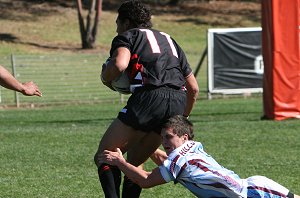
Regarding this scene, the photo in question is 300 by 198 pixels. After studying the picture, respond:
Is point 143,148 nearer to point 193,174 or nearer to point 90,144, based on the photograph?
point 193,174

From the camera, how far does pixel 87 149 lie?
1188 cm

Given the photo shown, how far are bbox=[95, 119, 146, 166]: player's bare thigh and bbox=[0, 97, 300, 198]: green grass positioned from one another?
183 cm

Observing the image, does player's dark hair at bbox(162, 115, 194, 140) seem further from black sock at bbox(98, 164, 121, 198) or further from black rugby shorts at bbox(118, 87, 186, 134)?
black sock at bbox(98, 164, 121, 198)

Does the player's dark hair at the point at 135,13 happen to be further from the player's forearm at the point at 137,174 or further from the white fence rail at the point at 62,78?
the white fence rail at the point at 62,78

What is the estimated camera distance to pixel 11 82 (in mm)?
6641

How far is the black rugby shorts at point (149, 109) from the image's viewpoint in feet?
21.7

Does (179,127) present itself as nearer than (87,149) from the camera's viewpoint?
Yes

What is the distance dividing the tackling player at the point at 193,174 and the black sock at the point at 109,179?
66 cm

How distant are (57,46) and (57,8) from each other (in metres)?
5.54

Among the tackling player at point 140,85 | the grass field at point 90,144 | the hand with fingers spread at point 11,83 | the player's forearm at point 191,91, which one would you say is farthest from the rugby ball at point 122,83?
the grass field at point 90,144

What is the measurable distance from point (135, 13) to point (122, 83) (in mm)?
581

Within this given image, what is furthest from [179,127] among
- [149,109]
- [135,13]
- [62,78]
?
[62,78]

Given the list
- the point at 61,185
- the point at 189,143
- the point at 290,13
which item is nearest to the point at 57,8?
the point at 290,13

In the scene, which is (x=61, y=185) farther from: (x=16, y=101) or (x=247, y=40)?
(x=247, y=40)
